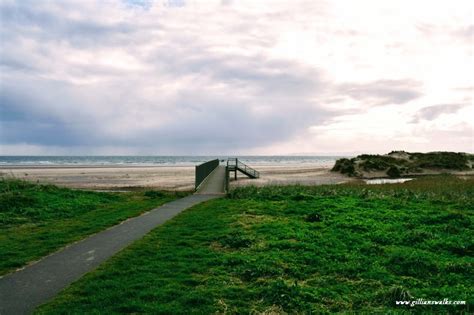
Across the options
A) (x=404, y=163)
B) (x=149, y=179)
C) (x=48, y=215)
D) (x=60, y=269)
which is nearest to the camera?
(x=60, y=269)

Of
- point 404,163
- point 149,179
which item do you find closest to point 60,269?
point 149,179

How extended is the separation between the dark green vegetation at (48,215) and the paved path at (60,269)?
541 mm

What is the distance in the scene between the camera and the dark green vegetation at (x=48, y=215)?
9.17 metres

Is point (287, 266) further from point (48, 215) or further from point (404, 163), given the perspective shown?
point (404, 163)

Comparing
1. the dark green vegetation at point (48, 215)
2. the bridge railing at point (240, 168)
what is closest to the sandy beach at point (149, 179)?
the bridge railing at point (240, 168)

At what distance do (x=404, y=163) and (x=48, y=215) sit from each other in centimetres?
5318

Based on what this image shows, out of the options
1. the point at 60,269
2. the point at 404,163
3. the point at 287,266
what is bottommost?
the point at 60,269

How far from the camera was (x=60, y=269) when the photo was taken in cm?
738

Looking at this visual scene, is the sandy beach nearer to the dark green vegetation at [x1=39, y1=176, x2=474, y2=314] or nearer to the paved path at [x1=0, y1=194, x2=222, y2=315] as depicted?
the paved path at [x1=0, y1=194, x2=222, y2=315]

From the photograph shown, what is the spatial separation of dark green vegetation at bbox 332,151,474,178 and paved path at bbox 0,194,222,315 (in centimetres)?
4192

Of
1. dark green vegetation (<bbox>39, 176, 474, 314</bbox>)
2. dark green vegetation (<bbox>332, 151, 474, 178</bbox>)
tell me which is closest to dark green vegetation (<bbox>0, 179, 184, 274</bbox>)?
dark green vegetation (<bbox>39, 176, 474, 314</bbox>)

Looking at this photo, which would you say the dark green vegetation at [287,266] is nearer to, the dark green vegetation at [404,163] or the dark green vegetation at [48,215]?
the dark green vegetation at [48,215]

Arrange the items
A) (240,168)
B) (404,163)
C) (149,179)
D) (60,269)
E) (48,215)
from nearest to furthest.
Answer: (60,269), (48,215), (240,168), (149,179), (404,163)

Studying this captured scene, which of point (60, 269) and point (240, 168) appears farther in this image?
point (240, 168)
